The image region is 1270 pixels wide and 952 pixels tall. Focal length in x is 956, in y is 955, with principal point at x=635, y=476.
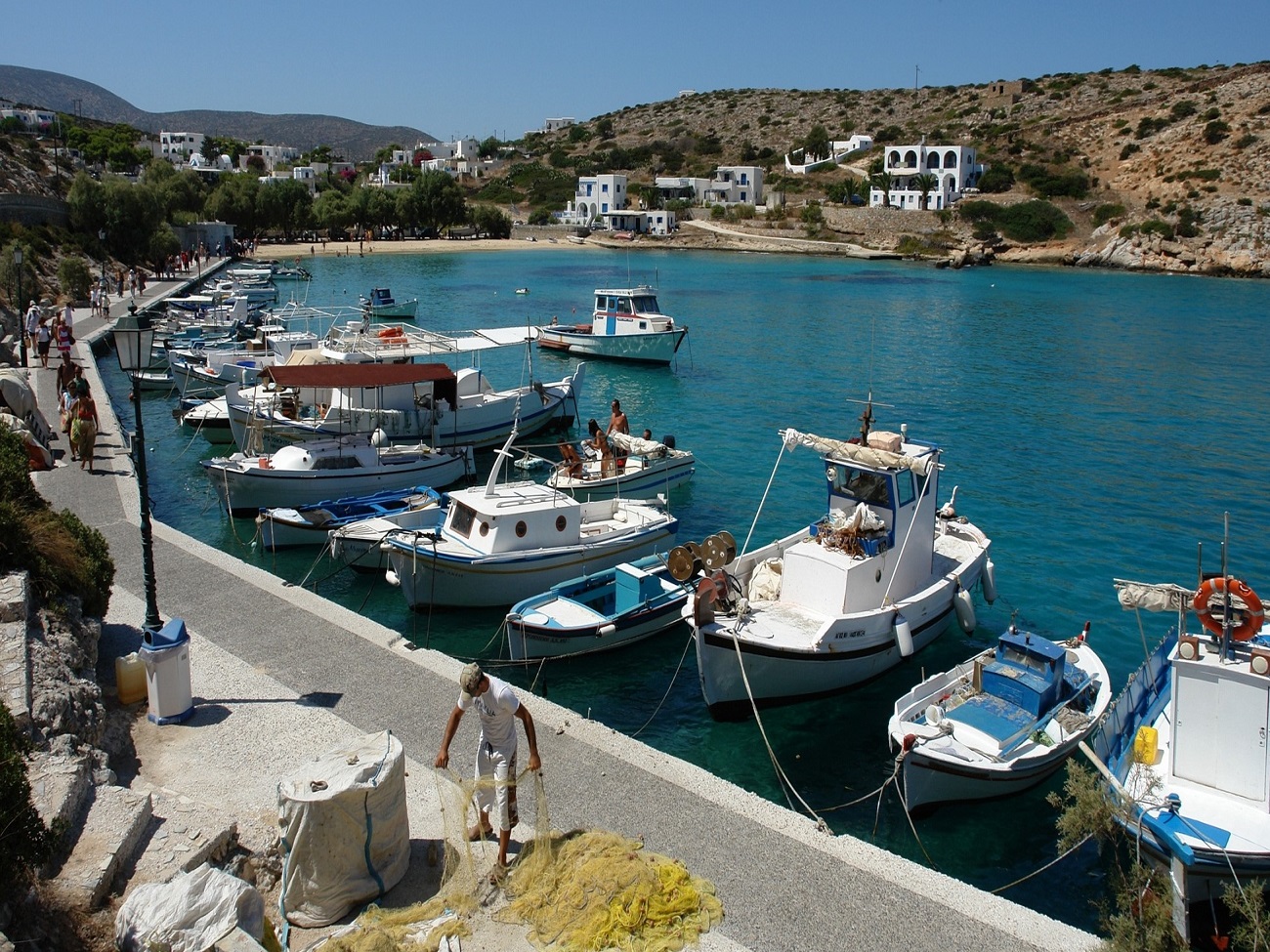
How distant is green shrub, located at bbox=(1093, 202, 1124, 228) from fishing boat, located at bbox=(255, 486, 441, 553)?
366 ft

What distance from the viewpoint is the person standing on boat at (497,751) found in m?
8.02

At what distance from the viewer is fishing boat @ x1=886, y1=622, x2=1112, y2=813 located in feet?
38.4

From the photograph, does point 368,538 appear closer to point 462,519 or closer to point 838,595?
point 462,519

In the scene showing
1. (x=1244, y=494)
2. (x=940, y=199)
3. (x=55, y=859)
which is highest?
(x=940, y=199)

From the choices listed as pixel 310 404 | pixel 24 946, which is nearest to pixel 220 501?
pixel 310 404

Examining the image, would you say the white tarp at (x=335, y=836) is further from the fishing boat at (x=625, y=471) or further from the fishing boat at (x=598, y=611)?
the fishing boat at (x=625, y=471)

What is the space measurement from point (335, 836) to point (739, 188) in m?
146

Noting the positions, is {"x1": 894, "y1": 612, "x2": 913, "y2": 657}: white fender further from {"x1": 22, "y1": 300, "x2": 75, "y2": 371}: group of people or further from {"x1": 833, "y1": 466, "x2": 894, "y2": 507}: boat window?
{"x1": 22, "y1": 300, "x2": 75, "y2": 371}: group of people

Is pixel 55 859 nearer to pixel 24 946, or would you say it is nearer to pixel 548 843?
pixel 24 946

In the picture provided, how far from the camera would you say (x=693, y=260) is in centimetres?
11150

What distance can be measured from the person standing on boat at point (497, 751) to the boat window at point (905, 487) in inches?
344

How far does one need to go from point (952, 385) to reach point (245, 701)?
3675cm

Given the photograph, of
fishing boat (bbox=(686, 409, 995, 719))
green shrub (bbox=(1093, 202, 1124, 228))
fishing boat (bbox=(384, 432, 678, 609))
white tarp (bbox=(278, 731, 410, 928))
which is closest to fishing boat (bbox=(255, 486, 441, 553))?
fishing boat (bbox=(384, 432, 678, 609))

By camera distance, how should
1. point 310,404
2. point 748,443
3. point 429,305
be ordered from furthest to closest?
point 429,305 < point 748,443 < point 310,404
